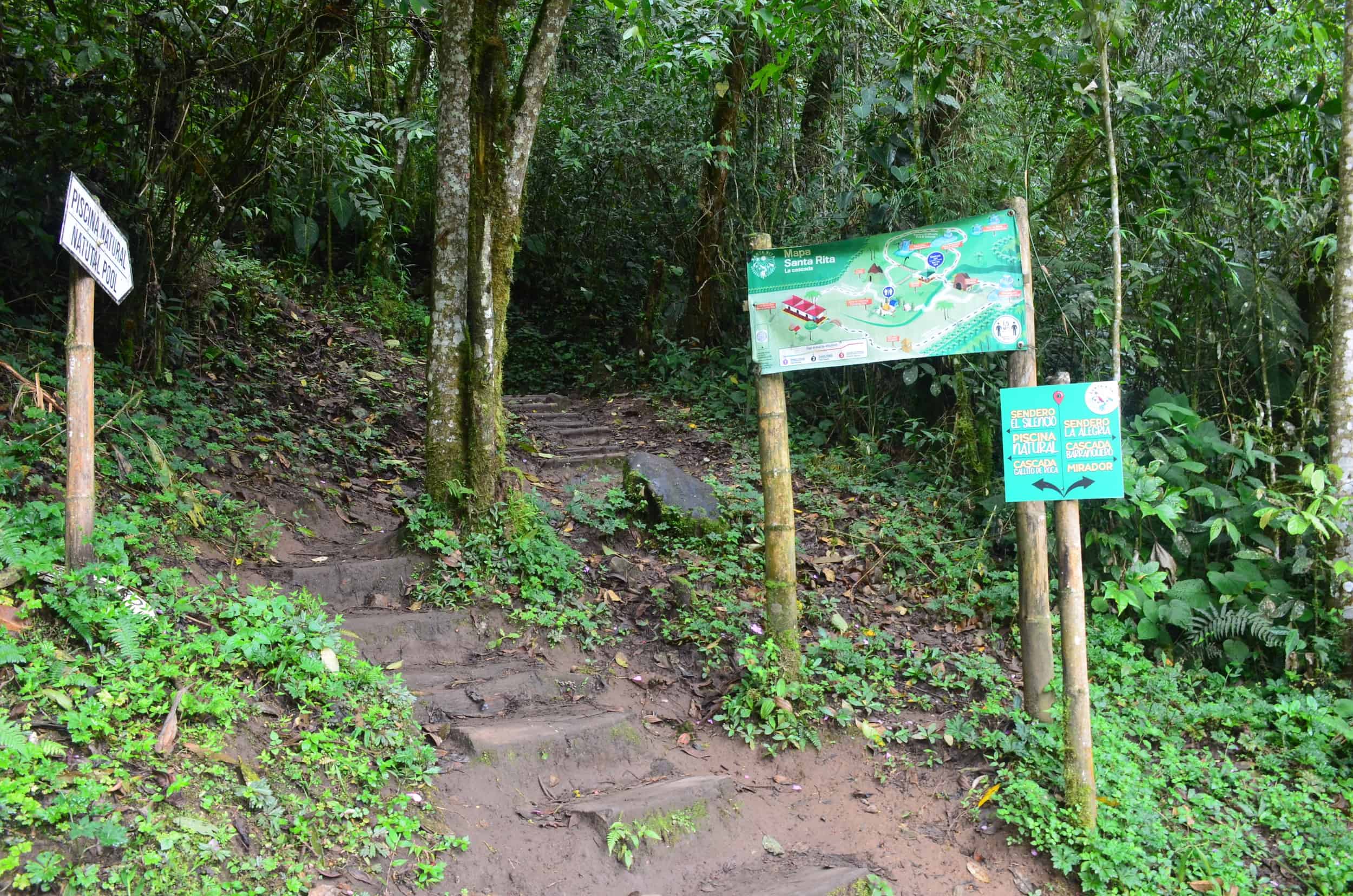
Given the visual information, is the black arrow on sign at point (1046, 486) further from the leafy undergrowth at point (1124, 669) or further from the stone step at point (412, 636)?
the stone step at point (412, 636)

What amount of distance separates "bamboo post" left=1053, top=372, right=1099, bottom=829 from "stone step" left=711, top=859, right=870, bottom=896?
3.59 feet

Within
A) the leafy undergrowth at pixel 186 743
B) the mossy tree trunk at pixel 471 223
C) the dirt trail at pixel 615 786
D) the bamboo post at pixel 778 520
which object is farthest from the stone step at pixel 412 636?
the bamboo post at pixel 778 520

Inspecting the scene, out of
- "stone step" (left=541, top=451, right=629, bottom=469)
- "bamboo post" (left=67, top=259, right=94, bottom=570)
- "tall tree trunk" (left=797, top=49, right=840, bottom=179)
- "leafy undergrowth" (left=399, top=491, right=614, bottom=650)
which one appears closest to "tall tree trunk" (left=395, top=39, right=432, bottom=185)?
"tall tree trunk" (left=797, top=49, right=840, bottom=179)

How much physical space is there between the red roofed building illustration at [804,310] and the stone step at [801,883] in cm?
264

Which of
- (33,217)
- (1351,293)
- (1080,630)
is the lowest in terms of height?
(1080,630)

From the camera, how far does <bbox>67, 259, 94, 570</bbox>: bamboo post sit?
370cm

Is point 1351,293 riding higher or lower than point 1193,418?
higher

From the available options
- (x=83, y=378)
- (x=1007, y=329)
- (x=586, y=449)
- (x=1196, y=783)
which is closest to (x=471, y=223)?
(x=83, y=378)

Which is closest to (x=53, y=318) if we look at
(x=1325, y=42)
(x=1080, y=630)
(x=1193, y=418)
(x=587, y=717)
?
(x=587, y=717)

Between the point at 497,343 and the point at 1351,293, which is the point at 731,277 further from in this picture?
the point at 1351,293

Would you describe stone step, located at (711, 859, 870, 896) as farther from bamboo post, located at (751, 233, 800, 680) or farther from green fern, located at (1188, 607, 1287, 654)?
green fern, located at (1188, 607, 1287, 654)

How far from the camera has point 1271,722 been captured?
4977 millimetres

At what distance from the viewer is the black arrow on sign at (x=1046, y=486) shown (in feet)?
13.4

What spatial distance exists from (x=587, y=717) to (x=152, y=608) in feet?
6.92
